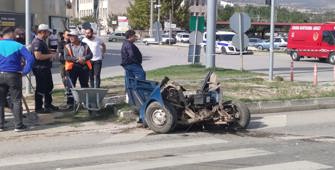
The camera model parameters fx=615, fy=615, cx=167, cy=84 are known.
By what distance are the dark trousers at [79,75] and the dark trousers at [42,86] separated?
501mm

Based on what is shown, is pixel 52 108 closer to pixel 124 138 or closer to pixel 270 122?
pixel 124 138

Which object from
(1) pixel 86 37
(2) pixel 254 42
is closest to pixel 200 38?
(1) pixel 86 37

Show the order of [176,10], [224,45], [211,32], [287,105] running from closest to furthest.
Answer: [287,105] < [211,32] < [224,45] < [176,10]

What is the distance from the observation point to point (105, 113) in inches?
479

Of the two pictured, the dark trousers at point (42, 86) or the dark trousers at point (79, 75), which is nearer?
the dark trousers at point (42, 86)

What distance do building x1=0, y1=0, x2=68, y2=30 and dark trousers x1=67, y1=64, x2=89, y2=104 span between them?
45.5 feet

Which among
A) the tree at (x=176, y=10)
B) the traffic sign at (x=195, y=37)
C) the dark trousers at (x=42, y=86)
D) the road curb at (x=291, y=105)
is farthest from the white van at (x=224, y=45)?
the tree at (x=176, y=10)

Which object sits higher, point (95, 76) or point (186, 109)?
point (95, 76)

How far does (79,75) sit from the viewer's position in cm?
1260

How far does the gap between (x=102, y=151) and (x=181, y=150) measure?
3.64ft

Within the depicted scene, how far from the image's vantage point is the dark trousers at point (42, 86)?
1202cm

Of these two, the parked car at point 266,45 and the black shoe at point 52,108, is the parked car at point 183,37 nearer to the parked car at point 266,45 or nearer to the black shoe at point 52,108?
the parked car at point 266,45

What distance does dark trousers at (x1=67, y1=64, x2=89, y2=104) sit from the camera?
40.9 feet

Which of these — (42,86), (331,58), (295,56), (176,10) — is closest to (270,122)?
(42,86)
